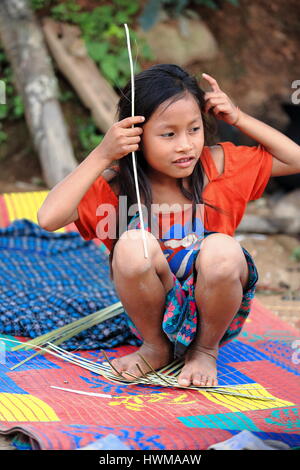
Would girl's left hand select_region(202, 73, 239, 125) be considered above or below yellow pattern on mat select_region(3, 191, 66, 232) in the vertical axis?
above

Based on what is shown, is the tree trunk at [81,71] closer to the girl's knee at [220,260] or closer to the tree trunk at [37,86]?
the tree trunk at [37,86]

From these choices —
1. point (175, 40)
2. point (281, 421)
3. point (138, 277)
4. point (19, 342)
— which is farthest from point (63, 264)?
point (175, 40)

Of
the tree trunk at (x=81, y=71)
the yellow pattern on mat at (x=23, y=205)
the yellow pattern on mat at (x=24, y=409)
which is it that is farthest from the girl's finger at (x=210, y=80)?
the tree trunk at (x=81, y=71)

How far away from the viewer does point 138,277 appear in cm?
199

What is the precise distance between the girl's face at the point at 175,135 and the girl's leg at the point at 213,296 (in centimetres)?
25

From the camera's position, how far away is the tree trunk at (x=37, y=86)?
15.4 feet

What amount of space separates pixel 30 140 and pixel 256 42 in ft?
7.17

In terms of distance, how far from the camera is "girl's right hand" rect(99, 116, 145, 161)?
2.01m

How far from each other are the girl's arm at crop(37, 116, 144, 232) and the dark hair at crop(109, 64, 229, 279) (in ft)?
0.31

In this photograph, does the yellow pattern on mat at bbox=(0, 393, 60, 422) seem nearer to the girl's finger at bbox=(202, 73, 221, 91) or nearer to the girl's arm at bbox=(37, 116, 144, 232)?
the girl's arm at bbox=(37, 116, 144, 232)

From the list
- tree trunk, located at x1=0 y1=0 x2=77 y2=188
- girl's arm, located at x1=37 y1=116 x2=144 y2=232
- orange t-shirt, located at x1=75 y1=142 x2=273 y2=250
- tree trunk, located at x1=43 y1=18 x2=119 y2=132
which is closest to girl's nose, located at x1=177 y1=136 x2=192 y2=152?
girl's arm, located at x1=37 y1=116 x2=144 y2=232

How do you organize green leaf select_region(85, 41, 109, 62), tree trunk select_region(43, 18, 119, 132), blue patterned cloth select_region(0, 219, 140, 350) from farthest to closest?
→ green leaf select_region(85, 41, 109, 62), tree trunk select_region(43, 18, 119, 132), blue patterned cloth select_region(0, 219, 140, 350)

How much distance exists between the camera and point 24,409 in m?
1.84

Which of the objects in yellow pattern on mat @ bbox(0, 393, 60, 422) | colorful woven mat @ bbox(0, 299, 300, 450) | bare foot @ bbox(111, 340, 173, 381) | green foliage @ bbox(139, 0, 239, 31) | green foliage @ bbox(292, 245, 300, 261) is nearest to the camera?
colorful woven mat @ bbox(0, 299, 300, 450)
